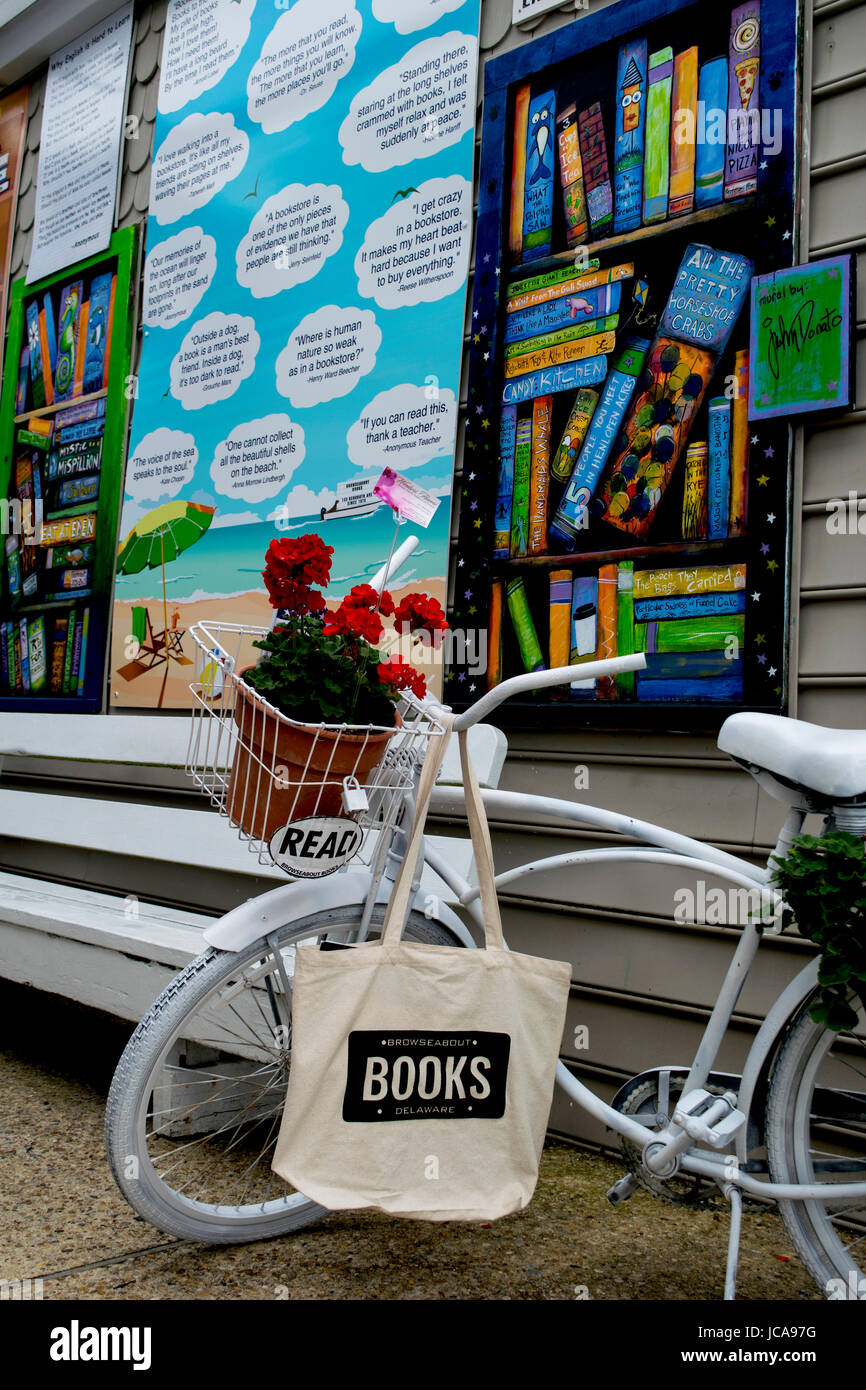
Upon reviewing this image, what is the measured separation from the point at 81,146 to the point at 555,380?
3010 mm

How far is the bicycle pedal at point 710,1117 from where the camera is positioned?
5.41 ft

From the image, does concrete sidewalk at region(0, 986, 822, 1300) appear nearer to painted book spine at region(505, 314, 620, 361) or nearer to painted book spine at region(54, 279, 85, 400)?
painted book spine at region(505, 314, 620, 361)

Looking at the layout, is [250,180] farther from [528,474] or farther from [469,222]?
[528,474]

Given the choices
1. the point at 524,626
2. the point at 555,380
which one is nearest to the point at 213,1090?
the point at 524,626

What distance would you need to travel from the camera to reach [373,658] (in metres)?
1.70

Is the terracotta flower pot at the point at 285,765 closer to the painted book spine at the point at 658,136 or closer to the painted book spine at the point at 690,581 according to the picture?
the painted book spine at the point at 690,581

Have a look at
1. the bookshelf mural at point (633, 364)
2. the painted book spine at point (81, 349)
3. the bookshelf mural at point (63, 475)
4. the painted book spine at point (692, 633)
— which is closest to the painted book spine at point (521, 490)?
the bookshelf mural at point (633, 364)

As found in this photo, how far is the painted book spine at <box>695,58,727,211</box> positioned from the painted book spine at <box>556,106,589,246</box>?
1.10 ft

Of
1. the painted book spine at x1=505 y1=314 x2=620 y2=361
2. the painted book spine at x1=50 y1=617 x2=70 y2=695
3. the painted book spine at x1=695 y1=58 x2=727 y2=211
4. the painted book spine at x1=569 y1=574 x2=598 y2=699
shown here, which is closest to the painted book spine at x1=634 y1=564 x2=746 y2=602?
the painted book spine at x1=569 y1=574 x2=598 y2=699

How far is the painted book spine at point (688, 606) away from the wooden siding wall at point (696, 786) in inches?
5.4

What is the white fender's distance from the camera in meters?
1.77

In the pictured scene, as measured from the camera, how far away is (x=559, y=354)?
109 inches

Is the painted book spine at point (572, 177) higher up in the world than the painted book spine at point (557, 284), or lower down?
higher up

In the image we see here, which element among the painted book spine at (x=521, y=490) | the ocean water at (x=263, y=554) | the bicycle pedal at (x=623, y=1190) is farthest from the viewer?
the ocean water at (x=263, y=554)
